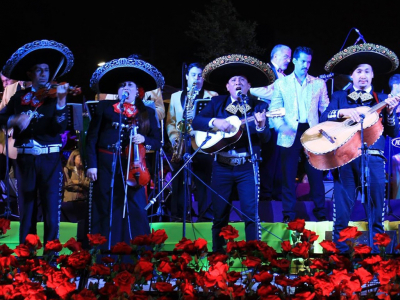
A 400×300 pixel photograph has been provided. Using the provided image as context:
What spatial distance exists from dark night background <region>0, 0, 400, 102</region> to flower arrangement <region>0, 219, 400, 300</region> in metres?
9.31

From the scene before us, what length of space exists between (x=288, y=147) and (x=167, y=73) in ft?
25.7

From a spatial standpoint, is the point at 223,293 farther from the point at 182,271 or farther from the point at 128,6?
the point at 128,6

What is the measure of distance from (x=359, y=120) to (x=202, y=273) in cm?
316

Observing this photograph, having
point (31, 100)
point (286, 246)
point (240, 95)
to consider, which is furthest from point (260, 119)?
point (286, 246)

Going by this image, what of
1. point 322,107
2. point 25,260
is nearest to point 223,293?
point 25,260

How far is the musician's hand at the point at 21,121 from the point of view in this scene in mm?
6137

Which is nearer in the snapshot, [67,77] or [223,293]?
[223,293]

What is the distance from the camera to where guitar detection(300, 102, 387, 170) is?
6.00 metres

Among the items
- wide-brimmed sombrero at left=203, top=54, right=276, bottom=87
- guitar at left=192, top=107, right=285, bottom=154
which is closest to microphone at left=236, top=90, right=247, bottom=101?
guitar at left=192, top=107, right=285, bottom=154

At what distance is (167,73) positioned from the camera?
14.6 m

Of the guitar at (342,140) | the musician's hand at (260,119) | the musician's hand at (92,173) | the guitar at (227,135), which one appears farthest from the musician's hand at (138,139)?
the guitar at (342,140)

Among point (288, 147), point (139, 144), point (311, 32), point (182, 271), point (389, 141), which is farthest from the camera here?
point (311, 32)

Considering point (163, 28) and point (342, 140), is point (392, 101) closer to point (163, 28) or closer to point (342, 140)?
point (342, 140)

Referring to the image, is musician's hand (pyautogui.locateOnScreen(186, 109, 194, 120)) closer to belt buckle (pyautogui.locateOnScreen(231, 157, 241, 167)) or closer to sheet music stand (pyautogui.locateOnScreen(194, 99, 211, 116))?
sheet music stand (pyautogui.locateOnScreen(194, 99, 211, 116))
